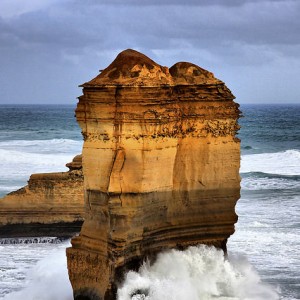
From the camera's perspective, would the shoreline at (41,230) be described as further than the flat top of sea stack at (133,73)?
Yes

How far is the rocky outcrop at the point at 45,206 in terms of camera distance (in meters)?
25.3

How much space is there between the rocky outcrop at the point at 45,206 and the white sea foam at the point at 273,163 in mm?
19294

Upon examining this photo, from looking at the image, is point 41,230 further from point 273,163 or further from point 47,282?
point 273,163

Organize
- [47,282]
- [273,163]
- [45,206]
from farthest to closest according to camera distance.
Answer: [273,163] < [45,206] < [47,282]

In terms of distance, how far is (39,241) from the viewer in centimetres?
2458

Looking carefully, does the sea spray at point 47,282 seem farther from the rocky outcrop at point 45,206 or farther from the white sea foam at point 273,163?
the white sea foam at point 273,163

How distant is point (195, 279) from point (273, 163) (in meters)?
33.7

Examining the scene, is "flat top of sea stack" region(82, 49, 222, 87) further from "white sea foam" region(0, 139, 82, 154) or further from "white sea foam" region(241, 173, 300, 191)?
"white sea foam" region(0, 139, 82, 154)

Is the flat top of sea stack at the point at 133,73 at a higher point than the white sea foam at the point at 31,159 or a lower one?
higher

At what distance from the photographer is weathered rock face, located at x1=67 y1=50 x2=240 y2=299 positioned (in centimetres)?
1515

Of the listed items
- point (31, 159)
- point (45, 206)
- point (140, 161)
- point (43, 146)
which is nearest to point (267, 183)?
point (31, 159)

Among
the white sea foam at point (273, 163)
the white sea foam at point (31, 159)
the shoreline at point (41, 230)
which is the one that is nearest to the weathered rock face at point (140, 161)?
the shoreline at point (41, 230)

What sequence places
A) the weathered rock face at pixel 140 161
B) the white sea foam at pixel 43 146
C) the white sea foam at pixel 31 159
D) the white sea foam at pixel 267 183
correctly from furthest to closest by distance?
1. the white sea foam at pixel 43 146
2. the white sea foam at pixel 31 159
3. the white sea foam at pixel 267 183
4. the weathered rock face at pixel 140 161

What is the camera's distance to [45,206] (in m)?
25.4
